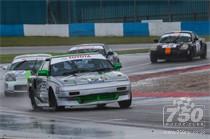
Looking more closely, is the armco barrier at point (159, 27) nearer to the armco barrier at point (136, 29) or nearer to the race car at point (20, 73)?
the armco barrier at point (136, 29)

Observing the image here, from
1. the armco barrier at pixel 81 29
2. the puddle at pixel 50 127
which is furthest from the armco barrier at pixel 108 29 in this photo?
the puddle at pixel 50 127

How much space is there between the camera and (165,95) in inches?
763

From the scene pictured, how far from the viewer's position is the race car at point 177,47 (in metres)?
33.1

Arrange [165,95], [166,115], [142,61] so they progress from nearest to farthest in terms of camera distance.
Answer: [166,115] → [165,95] → [142,61]

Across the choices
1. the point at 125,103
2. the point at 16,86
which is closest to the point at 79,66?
the point at 125,103

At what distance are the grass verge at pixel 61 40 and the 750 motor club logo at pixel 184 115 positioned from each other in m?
34.6

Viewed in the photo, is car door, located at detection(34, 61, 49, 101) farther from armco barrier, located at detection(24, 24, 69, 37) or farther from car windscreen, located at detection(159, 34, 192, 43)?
armco barrier, located at detection(24, 24, 69, 37)

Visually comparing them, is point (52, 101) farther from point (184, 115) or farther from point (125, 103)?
point (184, 115)

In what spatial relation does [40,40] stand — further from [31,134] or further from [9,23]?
[31,134]

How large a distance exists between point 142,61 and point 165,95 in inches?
621

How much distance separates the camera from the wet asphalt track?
37.6 feet

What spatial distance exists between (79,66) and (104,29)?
37.3 meters

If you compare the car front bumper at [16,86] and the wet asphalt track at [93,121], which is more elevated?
the wet asphalt track at [93,121]

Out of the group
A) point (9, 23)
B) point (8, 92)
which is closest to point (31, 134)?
point (8, 92)
